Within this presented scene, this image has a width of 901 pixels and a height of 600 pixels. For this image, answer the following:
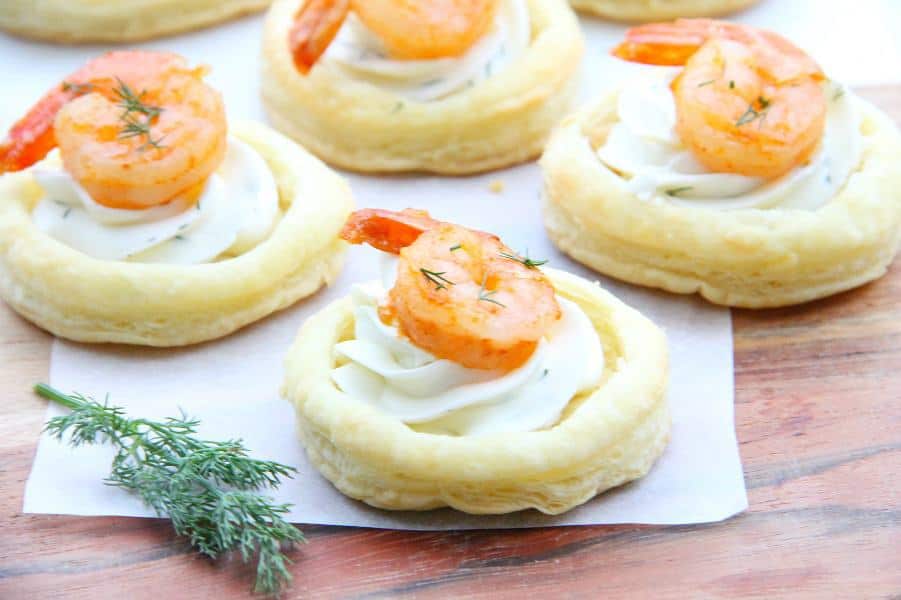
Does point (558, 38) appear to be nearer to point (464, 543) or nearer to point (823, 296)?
point (823, 296)

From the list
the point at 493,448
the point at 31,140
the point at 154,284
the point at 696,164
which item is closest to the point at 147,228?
the point at 154,284

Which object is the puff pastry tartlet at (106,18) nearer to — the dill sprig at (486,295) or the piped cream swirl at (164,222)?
the piped cream swirl at (164,222)

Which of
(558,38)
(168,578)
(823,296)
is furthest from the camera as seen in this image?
(558,38)

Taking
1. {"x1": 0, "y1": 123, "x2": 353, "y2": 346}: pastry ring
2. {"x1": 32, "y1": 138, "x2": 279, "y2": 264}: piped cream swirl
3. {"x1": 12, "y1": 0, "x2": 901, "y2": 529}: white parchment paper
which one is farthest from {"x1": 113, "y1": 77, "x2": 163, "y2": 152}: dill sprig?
{"x1": 12, "y1": 0, "x2": 901, "y2": 529}: white parchment paper

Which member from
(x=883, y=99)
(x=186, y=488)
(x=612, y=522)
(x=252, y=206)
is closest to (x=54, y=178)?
(x=252, y=206)

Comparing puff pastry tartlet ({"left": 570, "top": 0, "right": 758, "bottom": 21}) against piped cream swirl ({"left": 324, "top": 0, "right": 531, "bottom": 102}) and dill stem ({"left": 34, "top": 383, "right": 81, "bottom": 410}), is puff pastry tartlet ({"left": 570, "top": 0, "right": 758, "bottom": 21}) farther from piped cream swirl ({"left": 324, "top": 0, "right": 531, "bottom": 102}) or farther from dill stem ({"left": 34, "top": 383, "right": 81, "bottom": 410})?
dill stem ({"left": 34, "top": 383, "right": 81, "bottom": 410})
